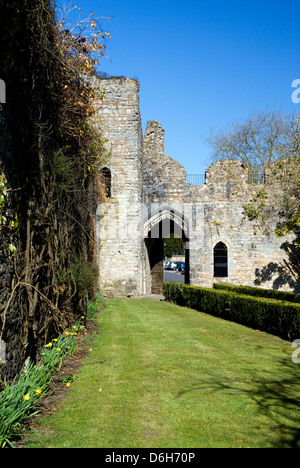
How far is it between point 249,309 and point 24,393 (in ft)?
24.8

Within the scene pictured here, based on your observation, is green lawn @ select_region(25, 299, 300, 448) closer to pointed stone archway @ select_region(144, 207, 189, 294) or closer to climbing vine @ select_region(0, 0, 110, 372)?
climbing vine @ select_region(0, 0, 110, 372)

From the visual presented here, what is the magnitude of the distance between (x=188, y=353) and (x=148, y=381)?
1.75 m

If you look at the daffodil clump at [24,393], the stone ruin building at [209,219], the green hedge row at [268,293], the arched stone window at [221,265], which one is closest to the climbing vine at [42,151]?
the daffodil clump at [24,393]

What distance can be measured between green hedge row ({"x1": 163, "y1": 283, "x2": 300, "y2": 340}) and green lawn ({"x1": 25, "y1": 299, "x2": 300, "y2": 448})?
2.51ft

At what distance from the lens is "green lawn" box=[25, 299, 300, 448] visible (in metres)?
3.80

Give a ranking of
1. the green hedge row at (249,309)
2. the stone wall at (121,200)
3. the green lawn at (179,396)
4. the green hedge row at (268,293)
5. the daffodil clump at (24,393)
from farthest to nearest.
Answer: the stone wall at (121,200)
the green hedge row at (268,293)
the green hedge row at (249,309)
the green lawn at (179,396)
the daffodil clump at (24,393)

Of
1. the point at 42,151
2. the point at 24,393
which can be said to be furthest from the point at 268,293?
the point at 24,393

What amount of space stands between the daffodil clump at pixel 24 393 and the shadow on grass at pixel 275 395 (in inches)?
68.7

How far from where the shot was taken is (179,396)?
16.0 ft

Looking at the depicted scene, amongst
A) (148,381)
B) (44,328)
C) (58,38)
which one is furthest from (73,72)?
(148,381)

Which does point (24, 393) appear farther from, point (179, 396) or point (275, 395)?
point (275, 395)

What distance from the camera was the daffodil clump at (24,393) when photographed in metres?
3.60

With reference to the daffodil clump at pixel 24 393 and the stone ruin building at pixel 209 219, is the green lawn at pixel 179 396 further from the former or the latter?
the stone ruin building at pixel 209 219

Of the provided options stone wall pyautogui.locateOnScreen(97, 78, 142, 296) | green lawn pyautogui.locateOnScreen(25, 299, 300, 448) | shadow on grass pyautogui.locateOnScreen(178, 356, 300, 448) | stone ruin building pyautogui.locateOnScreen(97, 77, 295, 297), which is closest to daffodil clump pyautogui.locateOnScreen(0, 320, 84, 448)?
green lawn pyautogui.locateOnScreen(25, 299, 300, 448)
